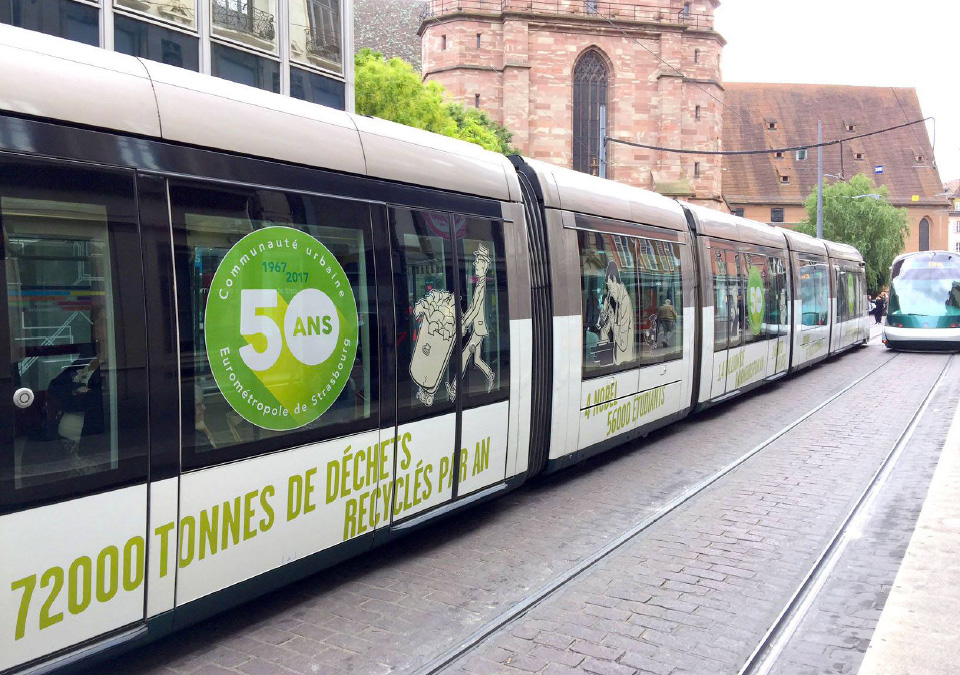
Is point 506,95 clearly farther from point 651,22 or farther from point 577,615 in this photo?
point 577,615

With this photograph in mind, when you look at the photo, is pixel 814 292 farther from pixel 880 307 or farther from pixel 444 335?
pixel 880 307

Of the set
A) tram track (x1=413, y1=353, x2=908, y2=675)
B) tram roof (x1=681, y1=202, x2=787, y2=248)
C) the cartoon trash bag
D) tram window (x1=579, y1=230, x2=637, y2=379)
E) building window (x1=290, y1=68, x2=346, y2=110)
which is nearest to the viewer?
tram track (x1=413, y1=353, x2=908, y2=675)

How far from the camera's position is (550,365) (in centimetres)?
787

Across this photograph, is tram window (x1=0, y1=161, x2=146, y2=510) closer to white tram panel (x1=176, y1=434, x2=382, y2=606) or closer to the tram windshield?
white tram panel (x1=176, y1=434, x2=382, y2=606)

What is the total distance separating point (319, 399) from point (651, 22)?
56.7 meters

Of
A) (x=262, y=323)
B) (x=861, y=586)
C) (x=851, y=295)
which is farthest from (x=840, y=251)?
(x=262, y=323)

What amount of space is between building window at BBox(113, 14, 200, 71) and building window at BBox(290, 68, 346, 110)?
2643 millimetres

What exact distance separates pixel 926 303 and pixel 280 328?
2471 centimetres

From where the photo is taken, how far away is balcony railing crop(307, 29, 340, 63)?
18859 millimetres

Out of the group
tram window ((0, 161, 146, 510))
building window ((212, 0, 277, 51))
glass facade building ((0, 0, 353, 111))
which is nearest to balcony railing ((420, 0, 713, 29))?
glass facade building ((0, 0, 353, 111))

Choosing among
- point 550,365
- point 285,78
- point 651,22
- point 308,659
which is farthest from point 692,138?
point 308,659

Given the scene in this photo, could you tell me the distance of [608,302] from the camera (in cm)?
913

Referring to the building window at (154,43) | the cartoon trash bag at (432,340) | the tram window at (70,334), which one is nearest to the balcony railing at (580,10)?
the building window at (154,43)

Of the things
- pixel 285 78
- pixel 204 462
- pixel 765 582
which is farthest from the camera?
pixel 285 78
